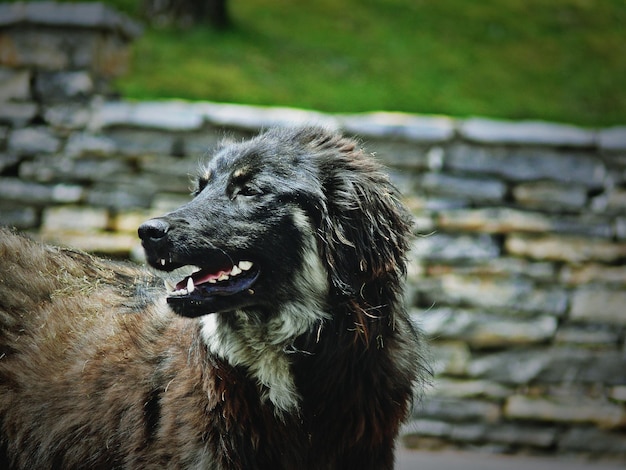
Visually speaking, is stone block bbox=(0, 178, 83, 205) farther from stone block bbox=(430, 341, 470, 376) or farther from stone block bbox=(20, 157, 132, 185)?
stone block bbox=(430, 341, 470, 376)

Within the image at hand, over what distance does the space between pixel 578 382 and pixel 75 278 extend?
451 cm

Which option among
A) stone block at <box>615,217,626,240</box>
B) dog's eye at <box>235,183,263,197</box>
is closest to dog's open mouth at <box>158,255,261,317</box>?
dog's eye at <box>235,183,263,197</box>

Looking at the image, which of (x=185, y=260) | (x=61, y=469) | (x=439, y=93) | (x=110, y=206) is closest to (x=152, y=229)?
(x=185, y=260)

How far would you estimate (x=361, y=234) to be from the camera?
3.22m

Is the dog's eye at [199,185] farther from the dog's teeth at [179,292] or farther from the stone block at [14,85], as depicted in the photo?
the stone block at [14,85]

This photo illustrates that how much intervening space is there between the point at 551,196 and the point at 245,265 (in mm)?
4149

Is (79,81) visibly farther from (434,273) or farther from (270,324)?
(270,324)

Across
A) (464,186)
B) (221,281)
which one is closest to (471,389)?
(464,186)

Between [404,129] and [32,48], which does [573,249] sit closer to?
[404,129]

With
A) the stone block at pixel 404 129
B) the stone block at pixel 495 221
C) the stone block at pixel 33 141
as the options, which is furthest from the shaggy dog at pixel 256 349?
the stone block at pixel 33 141

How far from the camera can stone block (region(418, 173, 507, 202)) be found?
6.71 metres

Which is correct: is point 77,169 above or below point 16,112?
below

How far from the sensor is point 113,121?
22.2ft

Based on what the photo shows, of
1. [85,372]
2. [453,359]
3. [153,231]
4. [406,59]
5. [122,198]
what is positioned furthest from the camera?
[406,59]
